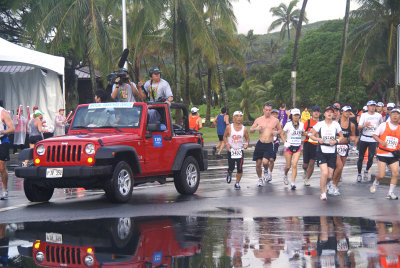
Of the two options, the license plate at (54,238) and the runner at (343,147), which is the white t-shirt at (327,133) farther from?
the license plate at (54,238)

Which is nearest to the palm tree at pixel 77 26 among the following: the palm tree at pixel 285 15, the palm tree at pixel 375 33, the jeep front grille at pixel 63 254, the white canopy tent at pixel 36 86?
the white canopy tent at pixel 36 86

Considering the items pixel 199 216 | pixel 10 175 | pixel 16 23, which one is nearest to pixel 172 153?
pixel 199 216

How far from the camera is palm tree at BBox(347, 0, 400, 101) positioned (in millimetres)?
43228

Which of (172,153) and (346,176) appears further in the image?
(346,176)

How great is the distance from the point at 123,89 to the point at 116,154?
8.56 ft

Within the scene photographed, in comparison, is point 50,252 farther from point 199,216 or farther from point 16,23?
point 16,23

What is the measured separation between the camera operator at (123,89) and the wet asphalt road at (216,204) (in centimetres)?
199

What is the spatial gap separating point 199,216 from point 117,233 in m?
1.89

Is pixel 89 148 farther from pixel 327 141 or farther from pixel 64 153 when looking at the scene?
pixel 327 141

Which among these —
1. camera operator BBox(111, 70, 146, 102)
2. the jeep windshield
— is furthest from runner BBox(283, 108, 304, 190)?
the jeep windshield

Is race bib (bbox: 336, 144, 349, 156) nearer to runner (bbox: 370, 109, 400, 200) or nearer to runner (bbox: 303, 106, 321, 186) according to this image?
runner (bbox: 303, 106, 321, 186)

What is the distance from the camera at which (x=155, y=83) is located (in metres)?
14.9

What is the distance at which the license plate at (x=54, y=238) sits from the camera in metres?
8.41

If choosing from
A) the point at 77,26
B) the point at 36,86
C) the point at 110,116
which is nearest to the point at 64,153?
the point at 110,116
